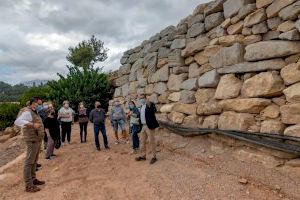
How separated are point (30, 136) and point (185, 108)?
12.2ft

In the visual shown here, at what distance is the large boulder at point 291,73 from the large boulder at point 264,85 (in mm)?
119

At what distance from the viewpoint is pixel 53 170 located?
24.7ft

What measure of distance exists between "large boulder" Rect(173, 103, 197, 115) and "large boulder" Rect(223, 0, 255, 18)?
7.31 ft

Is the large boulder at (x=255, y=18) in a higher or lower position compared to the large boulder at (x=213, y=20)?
lower

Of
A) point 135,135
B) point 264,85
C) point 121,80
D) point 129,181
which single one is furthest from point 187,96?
point 121,80

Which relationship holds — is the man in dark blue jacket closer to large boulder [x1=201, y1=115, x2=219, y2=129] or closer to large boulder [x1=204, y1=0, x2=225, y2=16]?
large boulder [x1=201, y1=115, x2=219, y2=129]

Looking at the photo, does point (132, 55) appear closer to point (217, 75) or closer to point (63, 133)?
point (63, 133)

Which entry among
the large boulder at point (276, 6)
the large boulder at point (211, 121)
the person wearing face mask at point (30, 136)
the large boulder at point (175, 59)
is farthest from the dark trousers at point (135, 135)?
the large boulder at point (276, 6)

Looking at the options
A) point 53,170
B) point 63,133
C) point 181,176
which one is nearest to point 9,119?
point 63,133

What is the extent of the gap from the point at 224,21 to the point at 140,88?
4366mm

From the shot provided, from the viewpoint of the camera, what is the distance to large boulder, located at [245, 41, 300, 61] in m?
5.40

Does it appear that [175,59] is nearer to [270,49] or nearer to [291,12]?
[270,49]

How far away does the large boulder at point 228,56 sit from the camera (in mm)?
6371

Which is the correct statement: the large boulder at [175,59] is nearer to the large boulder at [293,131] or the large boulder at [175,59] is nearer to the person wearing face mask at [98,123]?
the person wearing face mask at [98,123]
